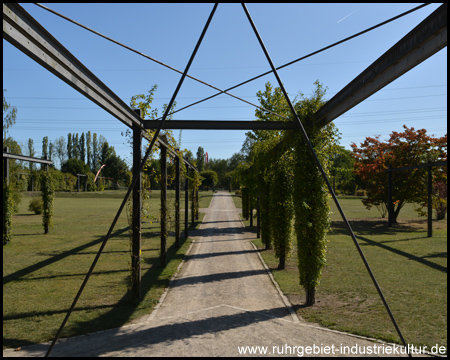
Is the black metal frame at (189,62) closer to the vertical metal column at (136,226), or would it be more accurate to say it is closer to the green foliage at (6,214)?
the vertical metal column at (136,226)

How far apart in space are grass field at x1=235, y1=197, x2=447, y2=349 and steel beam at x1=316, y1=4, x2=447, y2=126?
11.7 ft

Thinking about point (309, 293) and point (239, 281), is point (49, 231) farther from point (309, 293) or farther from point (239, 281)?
point (309, 293)

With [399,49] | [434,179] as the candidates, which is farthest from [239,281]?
[434,179]

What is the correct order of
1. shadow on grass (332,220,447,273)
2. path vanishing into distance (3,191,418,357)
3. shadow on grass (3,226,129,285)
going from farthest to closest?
shadow on grass (332,220,447,273)
shadow on grass (3,226,129,285)
path vanishing into distance (3,191,418,357)

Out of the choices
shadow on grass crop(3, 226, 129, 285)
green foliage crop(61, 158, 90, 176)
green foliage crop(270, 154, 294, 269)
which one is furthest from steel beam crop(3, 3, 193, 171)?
green foliage crop(61, 158, 90, 176)

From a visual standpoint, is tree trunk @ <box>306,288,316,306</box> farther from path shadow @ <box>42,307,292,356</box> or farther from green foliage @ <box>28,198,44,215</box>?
green foliage @ <box>28,198,44,215</box>

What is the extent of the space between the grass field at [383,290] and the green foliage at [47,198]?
35.3 feet

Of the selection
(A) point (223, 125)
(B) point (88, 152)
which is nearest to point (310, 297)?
(A) point (223, 125)

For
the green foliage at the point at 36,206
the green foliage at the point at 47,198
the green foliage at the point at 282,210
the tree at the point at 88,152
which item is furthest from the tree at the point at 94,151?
the green foliage at the point at 282,210

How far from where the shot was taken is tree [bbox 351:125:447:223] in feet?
64.2

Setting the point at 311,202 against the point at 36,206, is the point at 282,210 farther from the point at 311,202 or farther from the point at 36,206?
the point at 36,206

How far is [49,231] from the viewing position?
17.2 m

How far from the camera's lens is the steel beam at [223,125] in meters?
6.73

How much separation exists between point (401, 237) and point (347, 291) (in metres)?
10.0
